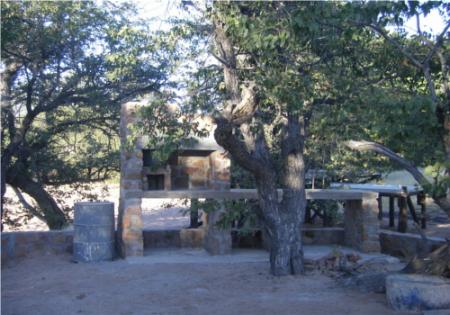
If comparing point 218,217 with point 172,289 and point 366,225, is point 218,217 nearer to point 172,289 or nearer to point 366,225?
point 172,289

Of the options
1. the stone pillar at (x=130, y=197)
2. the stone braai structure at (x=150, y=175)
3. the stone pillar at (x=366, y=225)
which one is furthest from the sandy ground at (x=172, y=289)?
the stone pillar at (x=366, y=225)

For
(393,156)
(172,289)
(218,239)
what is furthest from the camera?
(218,239)

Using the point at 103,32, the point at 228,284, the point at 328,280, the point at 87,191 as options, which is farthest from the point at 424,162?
the point at 87,191

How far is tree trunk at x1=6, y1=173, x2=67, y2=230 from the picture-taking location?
1241 cm

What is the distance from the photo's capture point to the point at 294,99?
281 inches

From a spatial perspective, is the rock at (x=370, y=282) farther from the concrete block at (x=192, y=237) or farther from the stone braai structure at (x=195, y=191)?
the concrete block at (x=192, y=237)

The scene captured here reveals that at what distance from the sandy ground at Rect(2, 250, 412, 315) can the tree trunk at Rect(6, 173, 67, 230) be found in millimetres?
2161

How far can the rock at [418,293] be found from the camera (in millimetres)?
6508

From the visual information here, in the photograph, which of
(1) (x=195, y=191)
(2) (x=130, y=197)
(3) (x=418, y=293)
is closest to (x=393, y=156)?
(3) (x=418, y=293)

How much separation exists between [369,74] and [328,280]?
2.94 metres

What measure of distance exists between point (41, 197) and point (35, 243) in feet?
6.62

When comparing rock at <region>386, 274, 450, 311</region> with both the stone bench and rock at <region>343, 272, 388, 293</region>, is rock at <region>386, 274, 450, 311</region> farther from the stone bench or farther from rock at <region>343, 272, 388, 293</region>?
the stone bench

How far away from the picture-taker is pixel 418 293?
21.6 feet

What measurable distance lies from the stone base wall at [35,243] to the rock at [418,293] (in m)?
6.24
